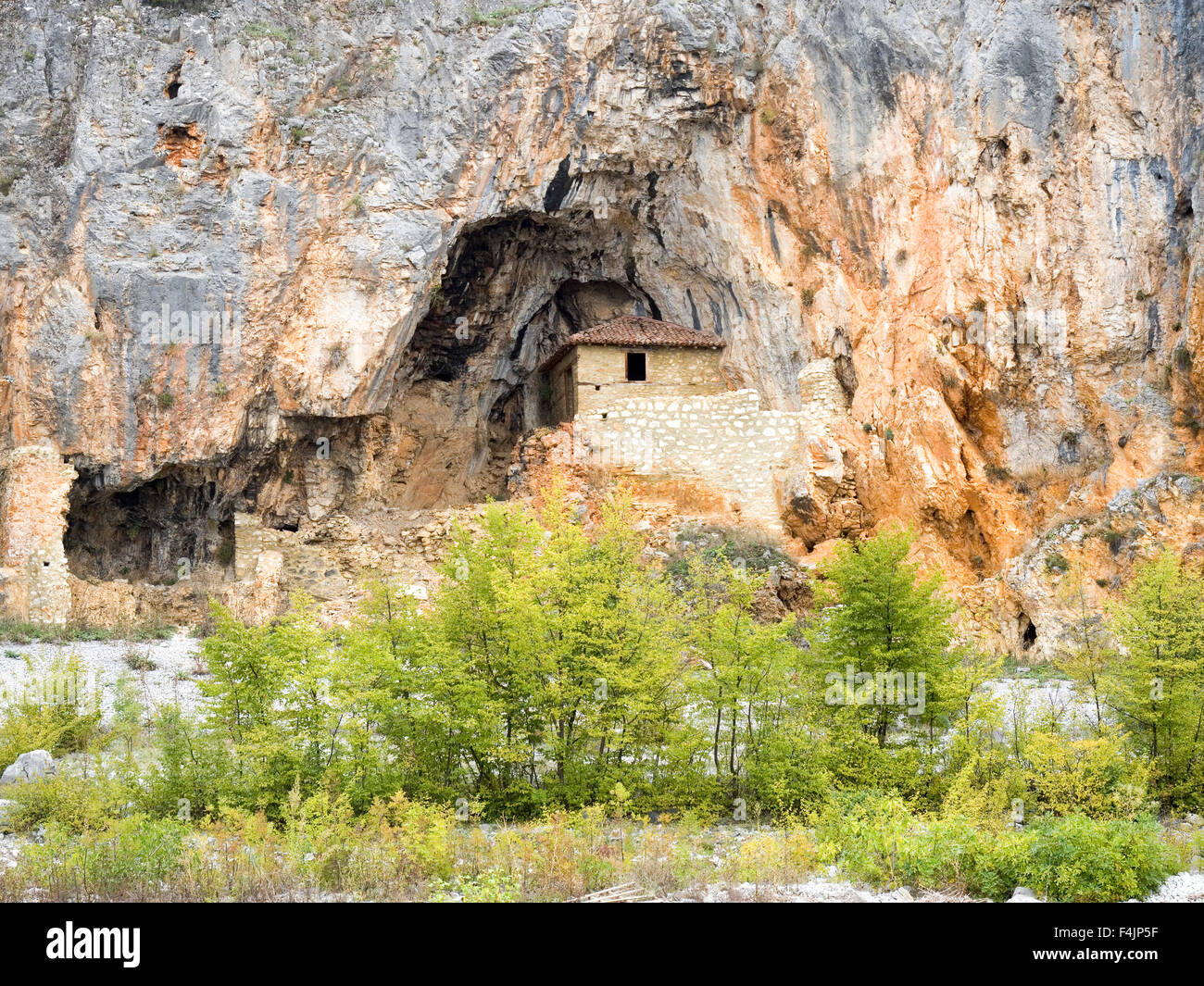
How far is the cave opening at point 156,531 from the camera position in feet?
88.0

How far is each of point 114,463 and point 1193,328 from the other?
72.5 ft

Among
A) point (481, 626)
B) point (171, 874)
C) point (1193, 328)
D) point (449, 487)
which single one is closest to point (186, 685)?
point (481, 626)

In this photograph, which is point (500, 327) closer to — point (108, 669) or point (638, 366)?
point (638, 366)

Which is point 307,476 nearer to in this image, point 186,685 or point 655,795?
point 186,685

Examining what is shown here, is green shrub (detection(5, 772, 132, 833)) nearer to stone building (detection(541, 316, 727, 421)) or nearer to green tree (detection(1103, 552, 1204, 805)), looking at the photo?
green tree (detection(1103, 552, 1204, 805))

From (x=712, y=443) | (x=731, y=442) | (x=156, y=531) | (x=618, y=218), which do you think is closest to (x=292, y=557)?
(x=156, y=531)

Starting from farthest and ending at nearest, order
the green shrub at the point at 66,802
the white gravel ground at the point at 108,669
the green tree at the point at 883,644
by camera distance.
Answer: the white gravel ground at the point at 108,669 → the green tree at the point at 883,644 → the green shrub at the point at 66,802

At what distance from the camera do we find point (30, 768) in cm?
1506

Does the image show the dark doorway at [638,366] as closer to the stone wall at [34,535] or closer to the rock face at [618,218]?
the rock face at [618,218]

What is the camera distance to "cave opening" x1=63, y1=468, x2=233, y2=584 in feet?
88.0

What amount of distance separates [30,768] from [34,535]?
10180 mm

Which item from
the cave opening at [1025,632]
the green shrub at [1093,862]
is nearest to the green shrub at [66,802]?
the green shrub at [1093,862]

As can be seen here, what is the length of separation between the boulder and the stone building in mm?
15309

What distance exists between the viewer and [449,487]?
3156cm
